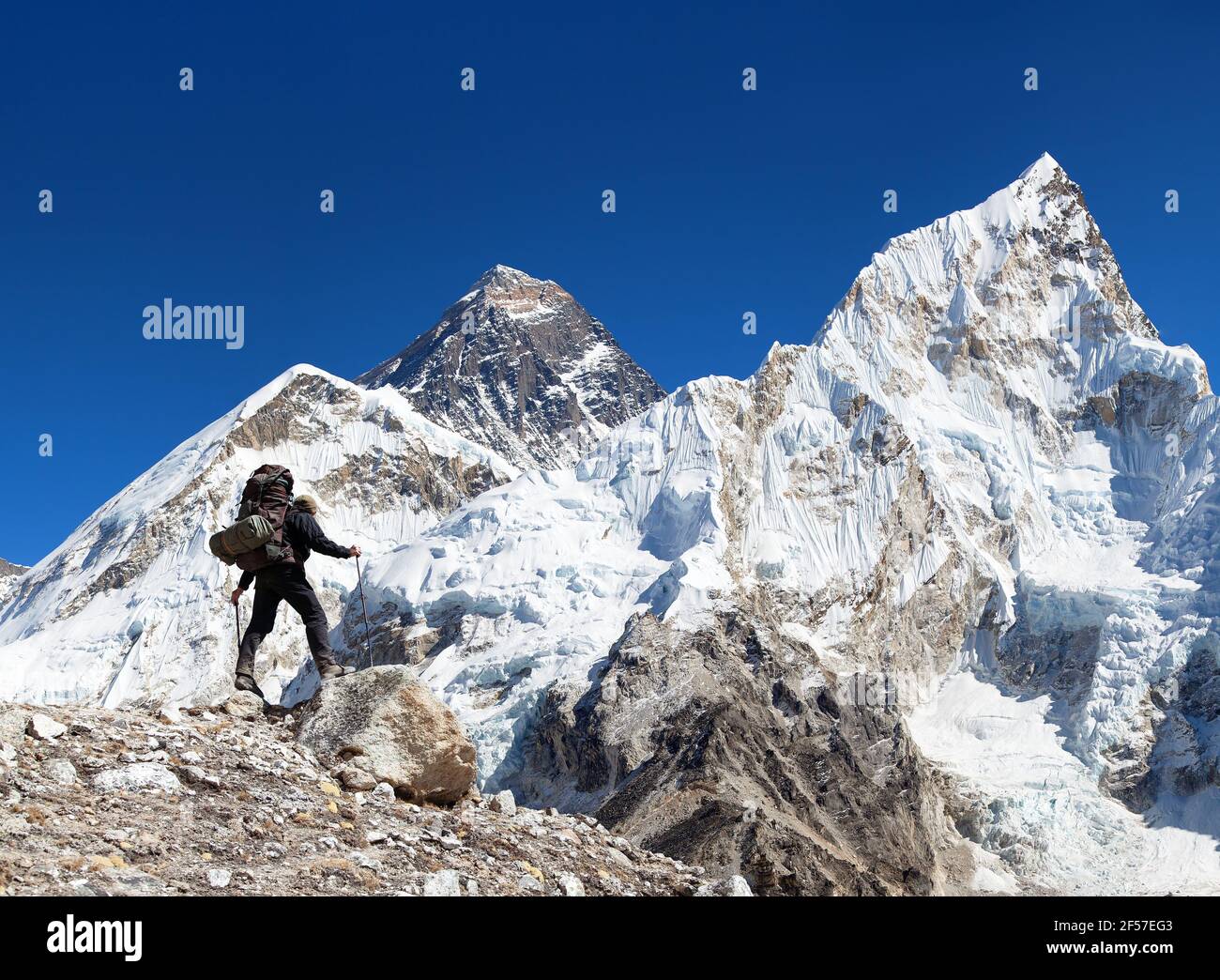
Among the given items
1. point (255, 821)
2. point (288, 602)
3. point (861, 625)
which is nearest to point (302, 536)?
point (288, 602)

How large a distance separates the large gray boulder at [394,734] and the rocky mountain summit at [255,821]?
0.12 ft

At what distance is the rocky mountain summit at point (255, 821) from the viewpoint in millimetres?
13375

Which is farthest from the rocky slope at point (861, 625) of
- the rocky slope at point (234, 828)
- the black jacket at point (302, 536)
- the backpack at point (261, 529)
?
the rocky slope at point (234, 828)

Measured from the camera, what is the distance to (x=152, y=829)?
14172 mm

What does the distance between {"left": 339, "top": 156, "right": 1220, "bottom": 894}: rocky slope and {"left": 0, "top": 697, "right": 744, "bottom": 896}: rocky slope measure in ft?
270

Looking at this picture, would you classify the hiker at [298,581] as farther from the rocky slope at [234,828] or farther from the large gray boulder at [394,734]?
the rocky slope at [234,828]

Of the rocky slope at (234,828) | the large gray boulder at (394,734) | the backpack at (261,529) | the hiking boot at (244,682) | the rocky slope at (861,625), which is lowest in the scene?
the rocky slope at (234,828)

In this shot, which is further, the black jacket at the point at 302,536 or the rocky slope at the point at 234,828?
the black jacket at the point at 302,536

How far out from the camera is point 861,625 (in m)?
165

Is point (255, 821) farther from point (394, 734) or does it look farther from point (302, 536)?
point (302, 536)

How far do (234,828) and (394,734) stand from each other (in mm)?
3593

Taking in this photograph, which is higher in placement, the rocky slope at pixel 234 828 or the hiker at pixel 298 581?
the hiker at pixel 298 581
